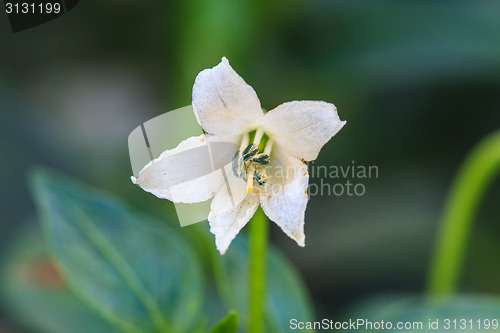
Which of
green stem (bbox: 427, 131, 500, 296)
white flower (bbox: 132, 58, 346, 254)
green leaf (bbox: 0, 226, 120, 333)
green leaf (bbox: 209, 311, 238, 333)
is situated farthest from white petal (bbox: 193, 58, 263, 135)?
green stem (bbox: 427, 131, 500, 296)

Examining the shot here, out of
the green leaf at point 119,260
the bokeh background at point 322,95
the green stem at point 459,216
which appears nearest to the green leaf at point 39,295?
the bokeh background at point 322,95

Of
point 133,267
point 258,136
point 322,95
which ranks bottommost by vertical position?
point 133,267

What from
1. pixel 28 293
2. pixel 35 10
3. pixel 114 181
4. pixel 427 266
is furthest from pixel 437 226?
pixel 35 10

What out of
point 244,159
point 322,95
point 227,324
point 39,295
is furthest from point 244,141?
point 322,95

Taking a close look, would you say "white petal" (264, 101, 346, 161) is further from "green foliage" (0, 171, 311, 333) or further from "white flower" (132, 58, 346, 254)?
"green foliage" (0, 171, 311, 333)

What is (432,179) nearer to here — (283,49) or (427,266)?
(427,266)

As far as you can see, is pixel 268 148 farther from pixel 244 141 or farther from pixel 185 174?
pixel 185 174

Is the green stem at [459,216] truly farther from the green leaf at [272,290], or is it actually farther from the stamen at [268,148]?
the stamen at [268,148]
